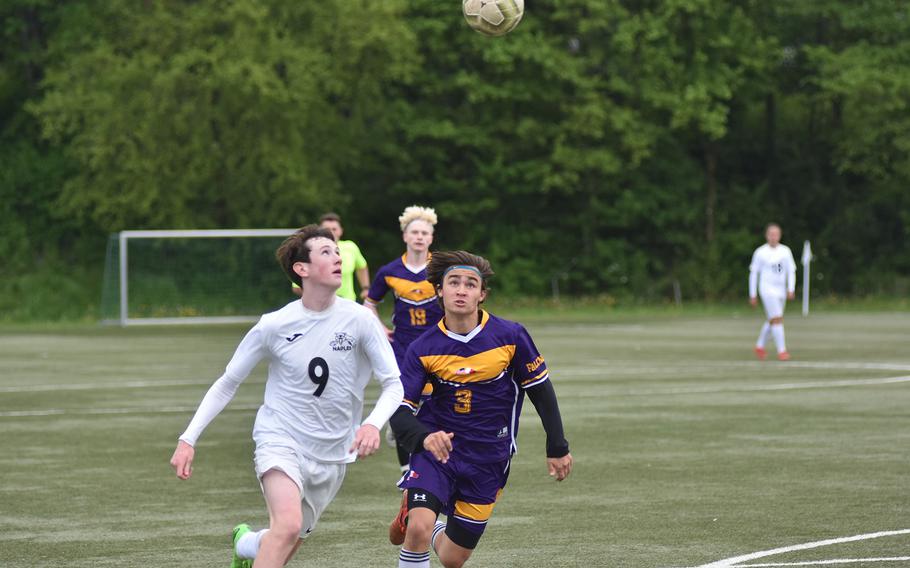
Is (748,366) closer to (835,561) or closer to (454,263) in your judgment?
(835,561)

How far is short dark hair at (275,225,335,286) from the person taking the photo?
7238 millimetres

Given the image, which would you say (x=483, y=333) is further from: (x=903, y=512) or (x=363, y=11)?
(x=363, y=11)

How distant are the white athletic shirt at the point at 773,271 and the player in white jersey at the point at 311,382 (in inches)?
773

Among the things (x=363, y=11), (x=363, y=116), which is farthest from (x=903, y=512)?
(x=363, y=116)

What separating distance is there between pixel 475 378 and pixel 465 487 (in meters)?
0.52

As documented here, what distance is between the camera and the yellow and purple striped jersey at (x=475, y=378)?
294 inches

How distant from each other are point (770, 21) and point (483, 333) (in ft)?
159

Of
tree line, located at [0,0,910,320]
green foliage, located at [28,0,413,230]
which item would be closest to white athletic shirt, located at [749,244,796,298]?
green foliage, located at [28,0,413,230]

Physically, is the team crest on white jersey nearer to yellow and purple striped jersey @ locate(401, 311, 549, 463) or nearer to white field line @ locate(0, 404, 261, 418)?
yellow and purple striped jersey @ locate(401, 311, 549, 463)

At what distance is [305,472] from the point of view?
23.0 ft

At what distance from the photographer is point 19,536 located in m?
9.49

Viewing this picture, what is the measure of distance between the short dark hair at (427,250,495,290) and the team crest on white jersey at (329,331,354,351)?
0.72m

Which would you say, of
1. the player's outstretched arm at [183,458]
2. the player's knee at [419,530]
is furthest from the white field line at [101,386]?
the player's outstretched arm at [183,458]

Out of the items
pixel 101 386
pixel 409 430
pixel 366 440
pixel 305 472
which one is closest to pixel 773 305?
pixel 101 386
